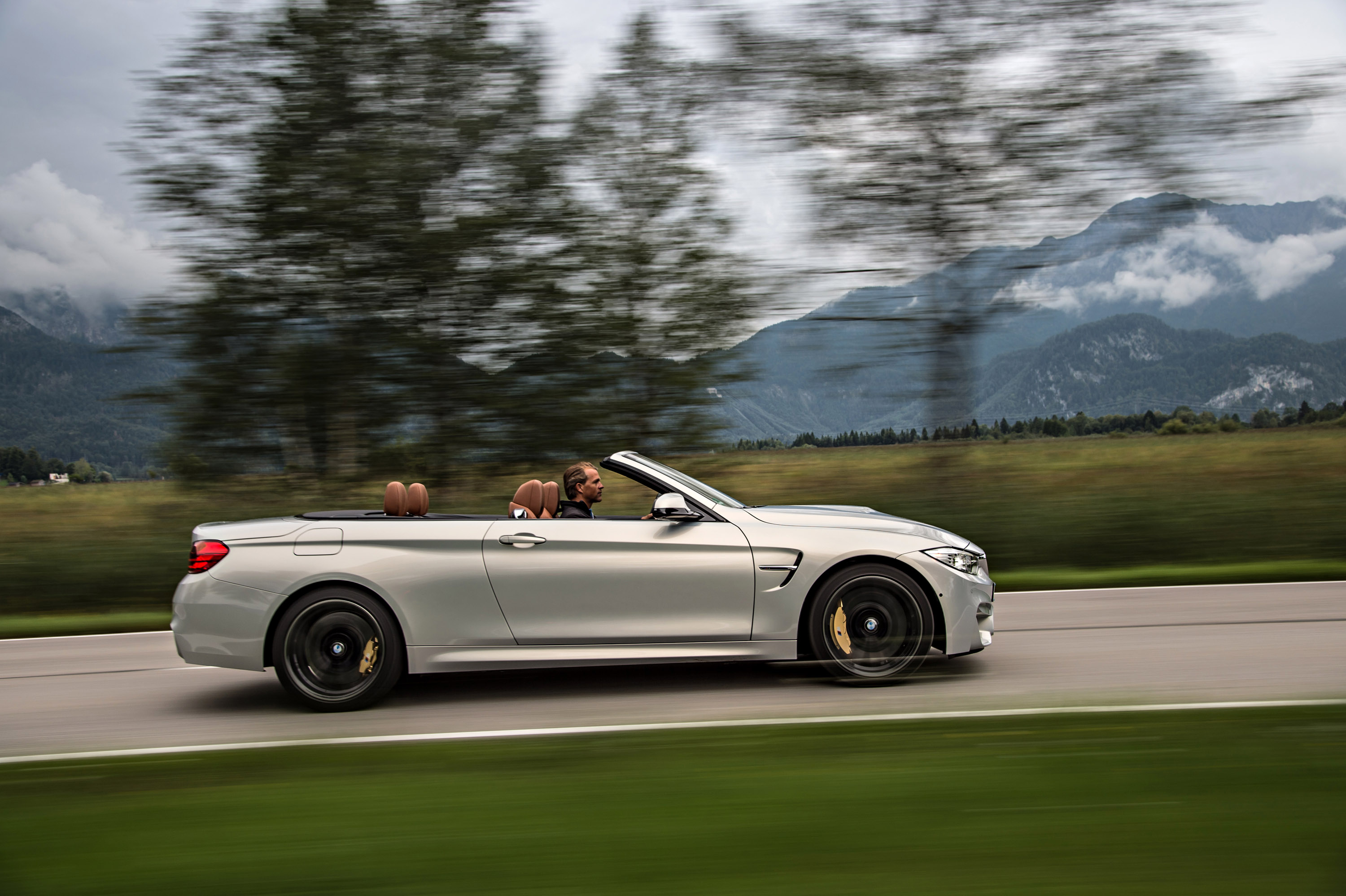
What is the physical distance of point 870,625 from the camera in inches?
206

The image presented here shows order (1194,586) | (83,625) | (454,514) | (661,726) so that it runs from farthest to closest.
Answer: (83,625)
(1194,586)
(454,514)
(661,726)

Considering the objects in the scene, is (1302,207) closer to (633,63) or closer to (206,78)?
(633,63)

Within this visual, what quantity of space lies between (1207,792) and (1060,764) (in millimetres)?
486

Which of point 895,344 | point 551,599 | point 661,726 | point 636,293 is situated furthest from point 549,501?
point 895,344

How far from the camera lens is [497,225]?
36.1 feet

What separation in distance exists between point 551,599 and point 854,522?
174 centimetres

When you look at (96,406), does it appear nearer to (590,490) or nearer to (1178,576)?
(590,490)

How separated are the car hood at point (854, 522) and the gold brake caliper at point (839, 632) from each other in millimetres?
472

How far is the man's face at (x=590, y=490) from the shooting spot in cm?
563

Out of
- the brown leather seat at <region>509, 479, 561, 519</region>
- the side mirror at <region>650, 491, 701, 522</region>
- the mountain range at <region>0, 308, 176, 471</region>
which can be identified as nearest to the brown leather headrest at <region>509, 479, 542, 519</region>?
the brown leather seat at <region>509, 479, 561, 519</region>

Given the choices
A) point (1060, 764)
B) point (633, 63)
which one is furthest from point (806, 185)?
point (1060, 764)

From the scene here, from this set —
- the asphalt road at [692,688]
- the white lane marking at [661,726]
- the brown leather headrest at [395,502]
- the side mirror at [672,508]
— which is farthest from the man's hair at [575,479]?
the white lane marking at [661,726]

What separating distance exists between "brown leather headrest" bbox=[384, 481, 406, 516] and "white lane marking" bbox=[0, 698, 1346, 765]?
4.52ft

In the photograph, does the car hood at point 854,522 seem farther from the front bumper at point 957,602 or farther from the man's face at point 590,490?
the man's face at point 590,490
